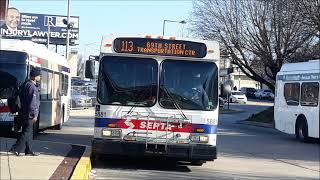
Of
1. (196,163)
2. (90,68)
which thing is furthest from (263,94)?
(90,68)

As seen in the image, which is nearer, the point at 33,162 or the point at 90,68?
Result: the point at 33,162

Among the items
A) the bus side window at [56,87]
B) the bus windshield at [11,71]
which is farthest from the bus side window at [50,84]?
the bus windshield at [11,71]

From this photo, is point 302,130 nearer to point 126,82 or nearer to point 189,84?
point 189,84

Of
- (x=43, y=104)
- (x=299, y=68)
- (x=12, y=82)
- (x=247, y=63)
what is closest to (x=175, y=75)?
(x=12, y=82)

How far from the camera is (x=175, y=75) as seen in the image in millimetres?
13109

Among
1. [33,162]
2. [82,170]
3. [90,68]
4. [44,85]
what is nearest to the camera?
[82,170]

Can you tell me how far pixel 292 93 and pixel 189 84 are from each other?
433 inches

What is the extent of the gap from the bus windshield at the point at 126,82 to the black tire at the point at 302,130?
1018 cm

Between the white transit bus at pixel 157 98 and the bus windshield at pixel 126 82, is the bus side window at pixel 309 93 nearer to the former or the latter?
the white transit bus at pixel 157 98

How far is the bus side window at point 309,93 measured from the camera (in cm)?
2106

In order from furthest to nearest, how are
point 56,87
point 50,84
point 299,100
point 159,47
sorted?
point 299,100 → point 56,87 → point 50,84 → point 159,47

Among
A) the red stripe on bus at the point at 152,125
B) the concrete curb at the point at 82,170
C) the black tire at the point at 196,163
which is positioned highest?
the red stripe on bus at the point at 152,125

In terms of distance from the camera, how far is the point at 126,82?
12977 mm

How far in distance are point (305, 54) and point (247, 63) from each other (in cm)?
570
